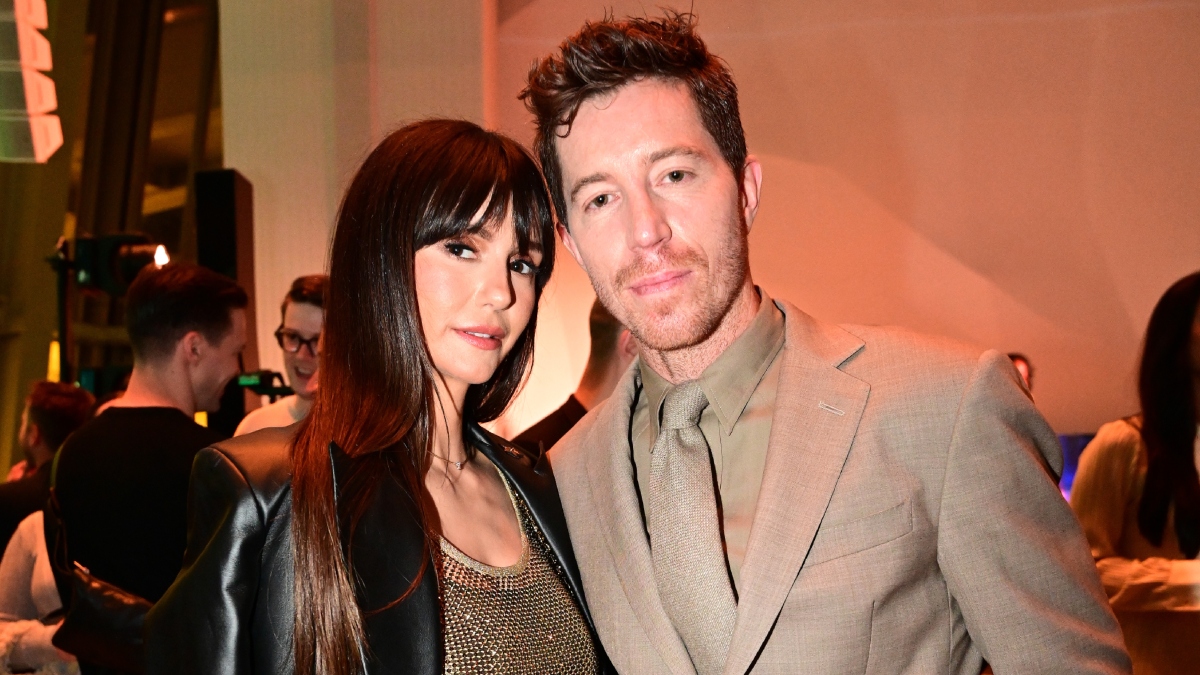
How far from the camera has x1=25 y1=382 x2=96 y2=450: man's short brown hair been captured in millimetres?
4117

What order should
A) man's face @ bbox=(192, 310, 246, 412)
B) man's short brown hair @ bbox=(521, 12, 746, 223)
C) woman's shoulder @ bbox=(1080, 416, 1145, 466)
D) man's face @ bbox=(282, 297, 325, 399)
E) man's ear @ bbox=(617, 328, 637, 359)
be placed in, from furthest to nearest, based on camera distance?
man's face @ bbox=(282, 297, 325, 399) < man's ear @ bbox=(617, 328, 637, 359) < man's face @ bbox=(192, 310, 246, 412) < woman's shoulder @ bbox=(1080, 416, 1145, 466) < man's short brown hair @ bbox=(521, 12, 746, 223)

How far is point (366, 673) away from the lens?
4.87ft

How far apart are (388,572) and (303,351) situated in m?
2.45

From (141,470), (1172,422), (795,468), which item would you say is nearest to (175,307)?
(141,470)

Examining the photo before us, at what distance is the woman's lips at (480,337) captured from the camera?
173 centimetres

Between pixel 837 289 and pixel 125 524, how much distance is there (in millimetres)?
3876

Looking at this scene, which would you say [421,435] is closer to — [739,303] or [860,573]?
[739,303]

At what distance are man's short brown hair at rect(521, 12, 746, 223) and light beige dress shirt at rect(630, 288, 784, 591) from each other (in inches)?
12.1

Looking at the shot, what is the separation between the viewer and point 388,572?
1.54m

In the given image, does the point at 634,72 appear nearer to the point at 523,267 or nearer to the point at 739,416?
the point at 523,267

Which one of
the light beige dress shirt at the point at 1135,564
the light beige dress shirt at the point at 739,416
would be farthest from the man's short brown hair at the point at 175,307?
the light beige dress shirt at the point at 1135,564

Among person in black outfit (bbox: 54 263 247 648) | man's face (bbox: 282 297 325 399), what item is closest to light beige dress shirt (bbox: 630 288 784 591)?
person in black outfit (bbox: 54 263 247 648)

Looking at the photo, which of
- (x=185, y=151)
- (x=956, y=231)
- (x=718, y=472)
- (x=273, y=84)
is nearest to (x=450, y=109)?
(x=273, y=84)

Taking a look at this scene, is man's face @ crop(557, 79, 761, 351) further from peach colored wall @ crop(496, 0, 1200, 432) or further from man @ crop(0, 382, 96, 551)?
peach colored wall @ crop(496, 0, 1200, 432)
